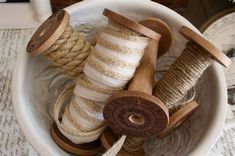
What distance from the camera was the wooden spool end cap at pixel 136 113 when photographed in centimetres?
28

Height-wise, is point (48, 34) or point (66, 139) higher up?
point (48, 34)

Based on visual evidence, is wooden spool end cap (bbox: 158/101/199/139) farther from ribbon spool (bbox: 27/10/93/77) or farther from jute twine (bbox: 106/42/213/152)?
ribbon spool (bbox: 27/10/93/77)

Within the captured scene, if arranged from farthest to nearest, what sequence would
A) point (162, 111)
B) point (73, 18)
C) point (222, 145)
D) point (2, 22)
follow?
1. point (2, 22)
2. point (222, 145)
3. point (73, 18)
4. point (162, 111)

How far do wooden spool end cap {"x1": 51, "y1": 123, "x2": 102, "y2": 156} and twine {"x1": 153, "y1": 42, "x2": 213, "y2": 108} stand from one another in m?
0.10

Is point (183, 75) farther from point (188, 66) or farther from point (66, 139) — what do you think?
point (66, 139)

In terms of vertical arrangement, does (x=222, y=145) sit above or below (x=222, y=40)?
below

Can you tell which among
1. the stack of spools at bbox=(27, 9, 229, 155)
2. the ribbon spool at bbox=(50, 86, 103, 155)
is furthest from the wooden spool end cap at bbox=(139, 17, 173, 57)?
the ribbon spool at bbox=(50, 86, 103, 155)

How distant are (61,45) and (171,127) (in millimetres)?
140

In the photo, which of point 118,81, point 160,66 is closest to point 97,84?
point 118,81

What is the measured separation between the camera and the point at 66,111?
1.22 feet

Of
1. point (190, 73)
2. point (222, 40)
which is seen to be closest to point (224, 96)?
point (190, 73)

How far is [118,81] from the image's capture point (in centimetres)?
32

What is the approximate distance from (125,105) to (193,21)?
322 mm

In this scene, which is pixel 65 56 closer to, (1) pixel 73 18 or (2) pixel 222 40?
(1) pixel 73 18
